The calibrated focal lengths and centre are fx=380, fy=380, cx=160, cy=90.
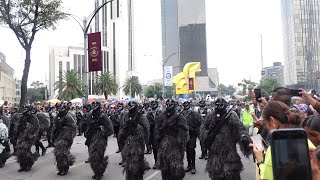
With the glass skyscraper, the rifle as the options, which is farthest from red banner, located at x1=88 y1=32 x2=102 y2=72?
the glass skyscraper

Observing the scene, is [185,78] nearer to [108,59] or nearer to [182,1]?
[182,1]

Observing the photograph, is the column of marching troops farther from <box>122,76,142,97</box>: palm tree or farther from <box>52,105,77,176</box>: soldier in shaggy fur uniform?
<box>122,76,142,97</box>: palm tree

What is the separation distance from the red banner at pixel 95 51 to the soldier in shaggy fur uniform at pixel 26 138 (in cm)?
695

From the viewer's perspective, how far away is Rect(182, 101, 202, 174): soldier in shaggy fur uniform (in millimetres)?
9970

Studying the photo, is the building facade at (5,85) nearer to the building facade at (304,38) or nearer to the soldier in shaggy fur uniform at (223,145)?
the building facade at (304,38)

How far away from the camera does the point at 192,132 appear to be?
10.6 meters

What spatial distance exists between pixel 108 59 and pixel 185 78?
71391 millimetres

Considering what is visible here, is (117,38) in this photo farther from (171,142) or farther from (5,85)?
(171,142)

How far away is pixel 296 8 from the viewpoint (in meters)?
97.1

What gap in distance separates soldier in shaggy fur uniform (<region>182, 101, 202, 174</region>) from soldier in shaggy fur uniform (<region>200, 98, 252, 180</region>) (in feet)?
10.0

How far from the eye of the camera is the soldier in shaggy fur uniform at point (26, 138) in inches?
406

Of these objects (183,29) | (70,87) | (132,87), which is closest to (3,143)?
(70,87)

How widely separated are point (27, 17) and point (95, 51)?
256 inches

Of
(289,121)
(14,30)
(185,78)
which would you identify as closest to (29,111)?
(289,121)
